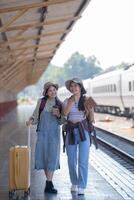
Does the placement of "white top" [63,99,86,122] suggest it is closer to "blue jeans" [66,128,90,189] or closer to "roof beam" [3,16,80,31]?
"blue jeans" [66,128,90,189]

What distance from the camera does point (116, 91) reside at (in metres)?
35.3

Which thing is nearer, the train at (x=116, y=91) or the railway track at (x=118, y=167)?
the railway track at (x=118, y=167)

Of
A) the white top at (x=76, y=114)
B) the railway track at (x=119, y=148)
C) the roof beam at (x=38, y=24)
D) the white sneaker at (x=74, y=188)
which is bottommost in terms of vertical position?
the railway track at (x=119, y=148)

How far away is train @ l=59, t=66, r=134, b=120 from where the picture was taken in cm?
3002

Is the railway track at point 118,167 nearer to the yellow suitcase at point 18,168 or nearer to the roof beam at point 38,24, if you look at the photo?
the yellow suitcase at point 18,168

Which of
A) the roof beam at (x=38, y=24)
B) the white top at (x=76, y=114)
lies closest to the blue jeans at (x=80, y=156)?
the white top at (x=76, y=114)

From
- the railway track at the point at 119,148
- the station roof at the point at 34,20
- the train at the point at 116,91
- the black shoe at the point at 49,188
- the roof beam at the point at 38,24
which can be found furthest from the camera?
the train at the point at 116,91

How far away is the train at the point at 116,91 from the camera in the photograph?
30.0m

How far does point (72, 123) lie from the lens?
27.1ft

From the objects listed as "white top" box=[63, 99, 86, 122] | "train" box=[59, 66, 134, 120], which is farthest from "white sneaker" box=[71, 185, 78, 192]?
"train" box=[59, 66, 134, 120]

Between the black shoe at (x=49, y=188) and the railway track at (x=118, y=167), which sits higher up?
the black shoe at (x=49, y=188)

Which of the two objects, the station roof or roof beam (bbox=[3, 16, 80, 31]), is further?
roof beam (bbox=[3, 16, 80, 31])

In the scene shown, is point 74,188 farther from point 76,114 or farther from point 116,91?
point 116,91

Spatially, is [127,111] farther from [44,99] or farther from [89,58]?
[89,58]
